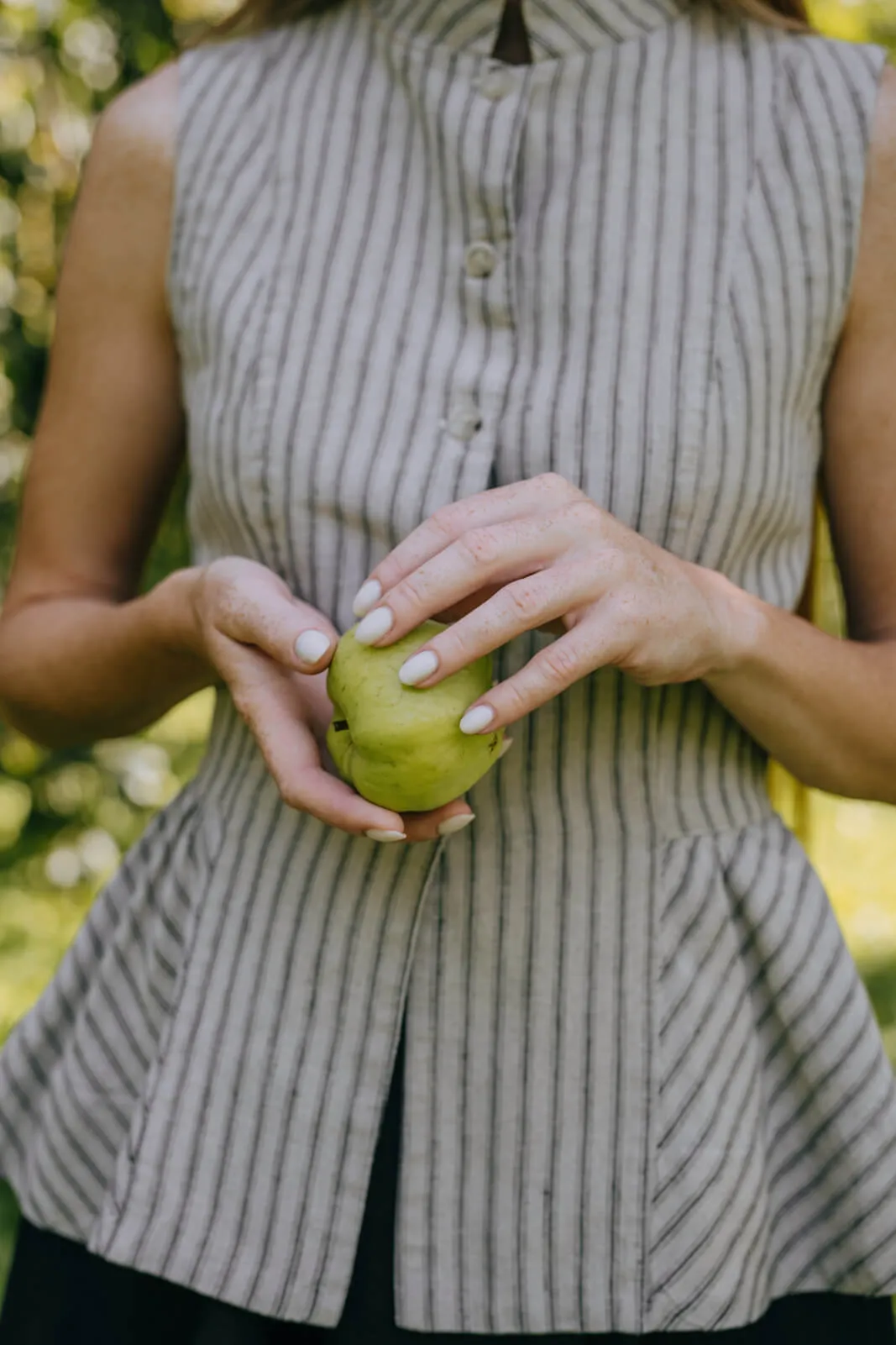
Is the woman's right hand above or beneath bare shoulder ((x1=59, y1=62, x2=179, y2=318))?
beneath

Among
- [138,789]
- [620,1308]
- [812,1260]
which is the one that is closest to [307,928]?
[620,1308]

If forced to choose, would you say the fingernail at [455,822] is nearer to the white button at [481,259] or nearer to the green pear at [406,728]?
the green pear at [406,728]

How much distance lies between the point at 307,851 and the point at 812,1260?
1.97ft

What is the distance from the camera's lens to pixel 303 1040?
1.31 metres

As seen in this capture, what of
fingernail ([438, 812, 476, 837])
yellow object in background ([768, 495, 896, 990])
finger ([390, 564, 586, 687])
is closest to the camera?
finger ([390, 564, 586, 687])

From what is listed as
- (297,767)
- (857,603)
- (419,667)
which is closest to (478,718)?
(419,667)

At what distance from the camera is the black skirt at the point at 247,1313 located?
1.29 meters

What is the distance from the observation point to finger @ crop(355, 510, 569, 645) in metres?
1.07

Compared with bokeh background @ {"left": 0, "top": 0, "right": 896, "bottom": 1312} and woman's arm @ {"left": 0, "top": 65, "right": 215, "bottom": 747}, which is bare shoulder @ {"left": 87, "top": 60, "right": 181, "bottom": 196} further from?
bokeh background @ {"left": 0, "top": 0, "right": 896, "bottom": 1312}

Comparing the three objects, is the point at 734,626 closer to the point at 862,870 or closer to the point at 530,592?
the point at 530,592

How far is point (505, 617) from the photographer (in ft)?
3.48

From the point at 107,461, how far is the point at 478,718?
63 centimetres

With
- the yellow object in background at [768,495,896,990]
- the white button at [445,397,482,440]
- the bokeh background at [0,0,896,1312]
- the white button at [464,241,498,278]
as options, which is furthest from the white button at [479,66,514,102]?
the yellow object in background at [768,495,896,990]

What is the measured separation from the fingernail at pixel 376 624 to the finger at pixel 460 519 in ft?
0.06
